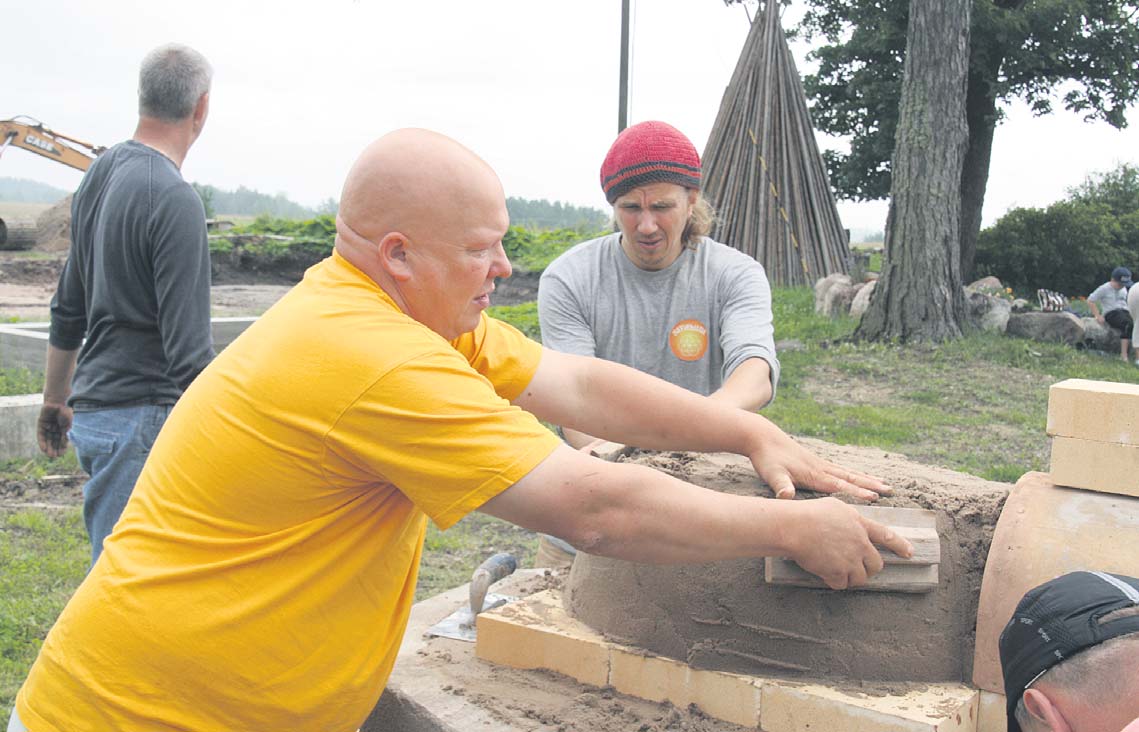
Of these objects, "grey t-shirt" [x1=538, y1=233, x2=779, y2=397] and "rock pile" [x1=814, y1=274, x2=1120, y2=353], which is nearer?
"grey t-shirt" [x1=538, y1=233, x2=779, y2=397]

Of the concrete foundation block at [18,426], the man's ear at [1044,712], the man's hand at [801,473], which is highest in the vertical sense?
the man's hand at [801,473]

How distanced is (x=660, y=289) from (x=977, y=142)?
17357 millimetres

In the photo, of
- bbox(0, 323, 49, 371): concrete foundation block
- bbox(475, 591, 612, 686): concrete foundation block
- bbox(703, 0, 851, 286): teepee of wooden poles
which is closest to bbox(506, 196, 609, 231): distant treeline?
bbox(703, 0, 851, 286): teepee of wooden poles

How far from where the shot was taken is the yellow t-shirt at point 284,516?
1.60 meters

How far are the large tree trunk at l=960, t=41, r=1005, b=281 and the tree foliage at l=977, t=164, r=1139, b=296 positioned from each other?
116cm

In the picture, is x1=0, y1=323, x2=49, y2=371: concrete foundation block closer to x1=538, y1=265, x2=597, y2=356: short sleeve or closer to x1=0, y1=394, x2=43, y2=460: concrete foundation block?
x1=0, y1=394, x2=43, y2=460: concrete foundation block

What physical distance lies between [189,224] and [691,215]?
156 cm

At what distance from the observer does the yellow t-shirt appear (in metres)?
1.60

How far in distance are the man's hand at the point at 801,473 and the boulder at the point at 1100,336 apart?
1115 centimetres

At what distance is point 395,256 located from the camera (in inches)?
68.7

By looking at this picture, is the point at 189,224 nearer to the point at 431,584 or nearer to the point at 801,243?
the point at 431,584

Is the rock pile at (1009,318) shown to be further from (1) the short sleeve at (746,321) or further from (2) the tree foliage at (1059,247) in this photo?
(1) the short sleeve at (746,321)

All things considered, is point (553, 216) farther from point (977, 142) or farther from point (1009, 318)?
point (1009, 318)

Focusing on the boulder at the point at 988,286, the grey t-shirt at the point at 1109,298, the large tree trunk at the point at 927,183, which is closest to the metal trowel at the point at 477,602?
the large tree trunk at the point at 927,183
